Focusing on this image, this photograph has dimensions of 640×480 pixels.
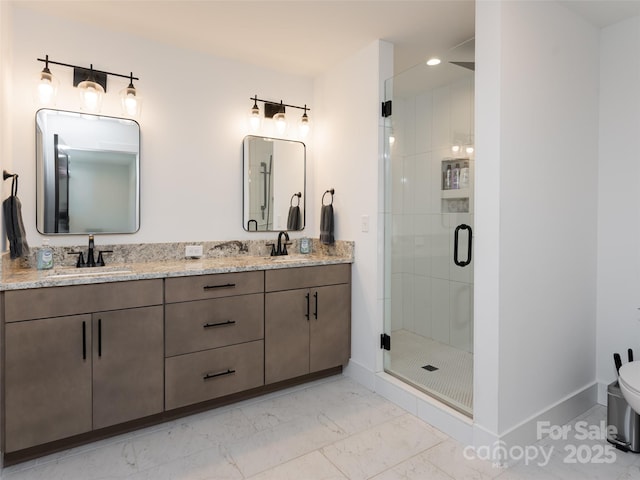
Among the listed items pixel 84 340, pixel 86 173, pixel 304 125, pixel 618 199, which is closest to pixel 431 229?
pixel 618 199

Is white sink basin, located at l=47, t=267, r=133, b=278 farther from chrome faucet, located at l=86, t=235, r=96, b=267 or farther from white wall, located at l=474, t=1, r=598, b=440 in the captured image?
white wall, located at l=474, t=1, r=598, b=440

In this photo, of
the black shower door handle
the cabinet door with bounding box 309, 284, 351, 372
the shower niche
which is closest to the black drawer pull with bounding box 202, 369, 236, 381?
the cabinet door with bounding box 309, 284, 351, 372

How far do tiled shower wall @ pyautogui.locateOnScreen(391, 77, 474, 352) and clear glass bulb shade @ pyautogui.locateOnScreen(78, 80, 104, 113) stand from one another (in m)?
1.92

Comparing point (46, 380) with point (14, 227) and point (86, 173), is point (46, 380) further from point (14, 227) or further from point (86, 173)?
point (86, 173)

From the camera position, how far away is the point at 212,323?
227cm

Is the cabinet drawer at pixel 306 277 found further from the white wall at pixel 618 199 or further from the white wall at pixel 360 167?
the white wall at pixel 618 199

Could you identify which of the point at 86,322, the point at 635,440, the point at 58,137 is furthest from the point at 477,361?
the point at 58,137

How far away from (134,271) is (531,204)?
2.21 m

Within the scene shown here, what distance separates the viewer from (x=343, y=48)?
2.70 metres

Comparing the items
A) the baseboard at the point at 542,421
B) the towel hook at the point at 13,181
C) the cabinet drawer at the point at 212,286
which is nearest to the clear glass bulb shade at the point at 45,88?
the towel hook at the point at 13,181

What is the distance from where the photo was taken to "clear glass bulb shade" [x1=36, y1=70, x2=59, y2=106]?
221 cm

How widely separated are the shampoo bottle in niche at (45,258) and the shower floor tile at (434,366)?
2247 millimetres

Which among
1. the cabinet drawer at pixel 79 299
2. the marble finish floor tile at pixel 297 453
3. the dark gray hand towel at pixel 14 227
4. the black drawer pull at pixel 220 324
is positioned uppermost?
the dark gray hand towel at pixel 14 227

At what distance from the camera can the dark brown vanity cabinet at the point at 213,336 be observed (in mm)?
2150
